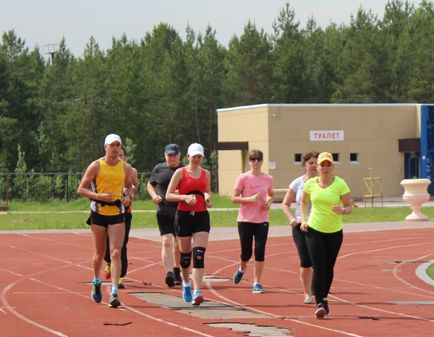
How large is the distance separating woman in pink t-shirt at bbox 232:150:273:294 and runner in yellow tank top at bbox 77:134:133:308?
7.12ft

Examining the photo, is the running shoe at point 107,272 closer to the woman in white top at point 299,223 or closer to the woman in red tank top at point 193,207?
the woman in red tank top at point 193,207

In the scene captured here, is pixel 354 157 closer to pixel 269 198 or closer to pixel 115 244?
pixel 269 198

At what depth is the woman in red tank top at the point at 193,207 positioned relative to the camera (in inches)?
589

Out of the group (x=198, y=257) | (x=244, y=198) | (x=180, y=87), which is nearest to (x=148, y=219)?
(x=244, y=198)

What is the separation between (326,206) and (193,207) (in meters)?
1.94

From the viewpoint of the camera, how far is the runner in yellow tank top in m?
14.8

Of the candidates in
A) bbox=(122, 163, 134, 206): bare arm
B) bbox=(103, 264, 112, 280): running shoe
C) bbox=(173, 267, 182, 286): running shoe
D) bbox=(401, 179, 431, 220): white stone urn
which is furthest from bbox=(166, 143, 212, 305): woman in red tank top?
bbox=(401, 179, 431, 220): white stone urn

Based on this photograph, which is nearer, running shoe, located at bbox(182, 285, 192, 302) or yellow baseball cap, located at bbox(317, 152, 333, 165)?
yellow baseball cap, located at bbox(317, 152, 333, 165)

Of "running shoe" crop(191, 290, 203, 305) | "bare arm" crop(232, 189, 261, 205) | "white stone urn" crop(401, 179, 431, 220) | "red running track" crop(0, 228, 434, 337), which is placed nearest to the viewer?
"red running track" crop(0, 228, 434, 337)

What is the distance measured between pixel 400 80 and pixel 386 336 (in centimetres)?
9000

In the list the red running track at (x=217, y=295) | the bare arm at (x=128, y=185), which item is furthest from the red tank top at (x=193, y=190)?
the red running track at (x=217, y=295)

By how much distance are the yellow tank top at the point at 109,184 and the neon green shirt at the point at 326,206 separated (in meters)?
2.37

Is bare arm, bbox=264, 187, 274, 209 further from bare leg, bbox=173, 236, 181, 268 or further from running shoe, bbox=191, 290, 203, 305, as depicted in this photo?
running shoe, bbox=191, 290, 203, 305

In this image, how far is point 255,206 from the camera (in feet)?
54.9
